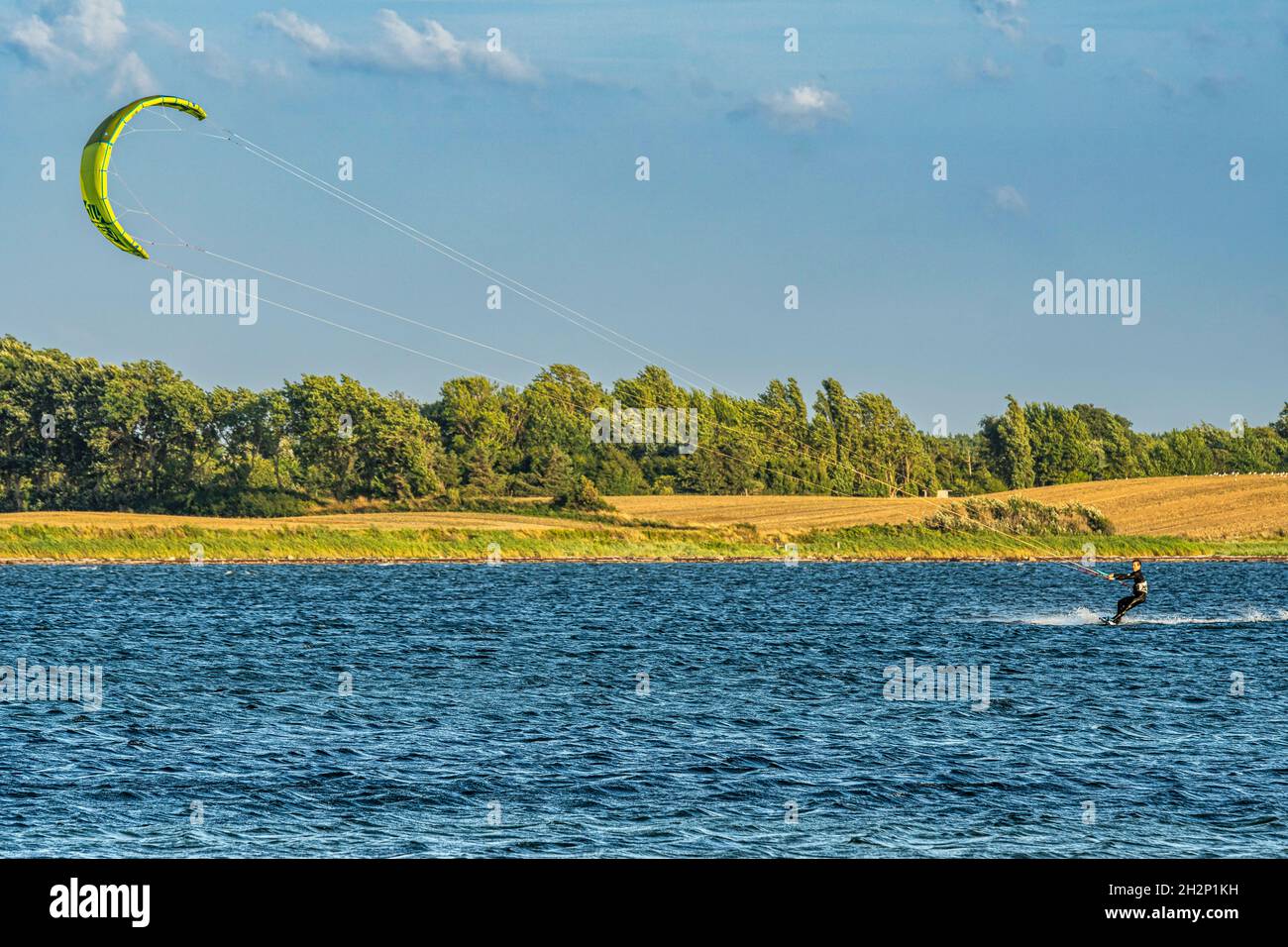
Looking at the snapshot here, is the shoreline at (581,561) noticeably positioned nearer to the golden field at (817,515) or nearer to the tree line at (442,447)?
the golden field at (817,515)

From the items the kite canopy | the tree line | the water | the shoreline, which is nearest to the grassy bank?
the shoreline

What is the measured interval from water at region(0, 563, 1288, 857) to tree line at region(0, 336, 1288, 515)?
69701mm

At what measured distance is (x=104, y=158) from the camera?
34.7 m

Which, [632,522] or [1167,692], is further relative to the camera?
[632,522]

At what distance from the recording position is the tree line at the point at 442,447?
418ft

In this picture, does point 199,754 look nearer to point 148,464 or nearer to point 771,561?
point 771,561

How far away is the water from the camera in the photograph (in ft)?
63.9

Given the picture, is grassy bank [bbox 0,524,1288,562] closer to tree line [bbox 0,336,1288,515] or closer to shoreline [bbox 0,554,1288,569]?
shoreline [bbox 0,554,1288,569]

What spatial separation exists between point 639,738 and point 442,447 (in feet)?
370

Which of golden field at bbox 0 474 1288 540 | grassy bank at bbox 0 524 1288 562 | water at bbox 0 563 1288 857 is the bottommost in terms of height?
water at bbox 0 563 1288 857

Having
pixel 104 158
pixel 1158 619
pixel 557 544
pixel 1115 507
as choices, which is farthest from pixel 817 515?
pixel 104 158

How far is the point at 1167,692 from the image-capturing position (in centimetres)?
3412
